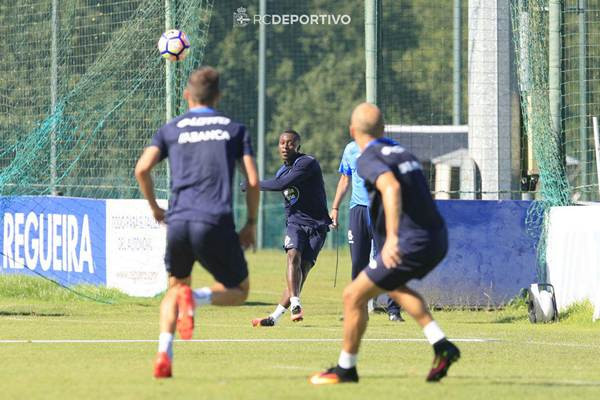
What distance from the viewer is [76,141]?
20172mm

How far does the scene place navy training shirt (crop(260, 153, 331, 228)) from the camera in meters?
16.2

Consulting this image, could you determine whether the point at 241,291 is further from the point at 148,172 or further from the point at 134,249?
the point at 134,249

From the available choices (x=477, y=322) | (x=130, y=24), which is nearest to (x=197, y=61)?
(x=130, y=24)

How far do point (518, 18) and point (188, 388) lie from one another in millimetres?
10945

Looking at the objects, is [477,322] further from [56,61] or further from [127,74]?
[56,61]

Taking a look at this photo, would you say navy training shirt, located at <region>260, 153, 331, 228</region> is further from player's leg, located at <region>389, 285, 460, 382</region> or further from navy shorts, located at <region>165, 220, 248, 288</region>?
player's leg, located at <region>389, 285, 460, 382</region>

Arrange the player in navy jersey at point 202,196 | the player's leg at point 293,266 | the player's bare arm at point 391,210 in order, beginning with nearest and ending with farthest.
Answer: the player's bare arm at point 391,210 < the player in navy jersey at point 202,196 < the player's leg at point 293,266

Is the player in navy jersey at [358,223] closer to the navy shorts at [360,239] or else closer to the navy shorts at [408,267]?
the navy shorts at [360,239]

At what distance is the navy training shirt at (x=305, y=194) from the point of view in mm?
16234

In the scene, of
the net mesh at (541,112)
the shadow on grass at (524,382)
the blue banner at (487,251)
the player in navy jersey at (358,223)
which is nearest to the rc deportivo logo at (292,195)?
the player in navy jersey at (358,223)

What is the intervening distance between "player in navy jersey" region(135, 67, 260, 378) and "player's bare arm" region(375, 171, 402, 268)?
35.7 inches

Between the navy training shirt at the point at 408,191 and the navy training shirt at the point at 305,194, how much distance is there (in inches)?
268

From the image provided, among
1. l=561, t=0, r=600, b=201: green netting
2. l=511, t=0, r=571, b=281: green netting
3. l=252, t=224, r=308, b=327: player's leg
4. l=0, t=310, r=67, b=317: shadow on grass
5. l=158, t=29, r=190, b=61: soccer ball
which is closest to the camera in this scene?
l=252, t=224, r=308, b=327: player's leg

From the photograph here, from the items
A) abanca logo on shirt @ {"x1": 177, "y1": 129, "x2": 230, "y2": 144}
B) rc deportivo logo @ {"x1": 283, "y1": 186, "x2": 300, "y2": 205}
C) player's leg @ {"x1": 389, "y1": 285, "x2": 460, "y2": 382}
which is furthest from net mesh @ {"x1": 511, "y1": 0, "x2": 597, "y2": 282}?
abanca logo on shirt @ {"x1": 177, "y1": 129, "x2": 230, "y2": 144}
